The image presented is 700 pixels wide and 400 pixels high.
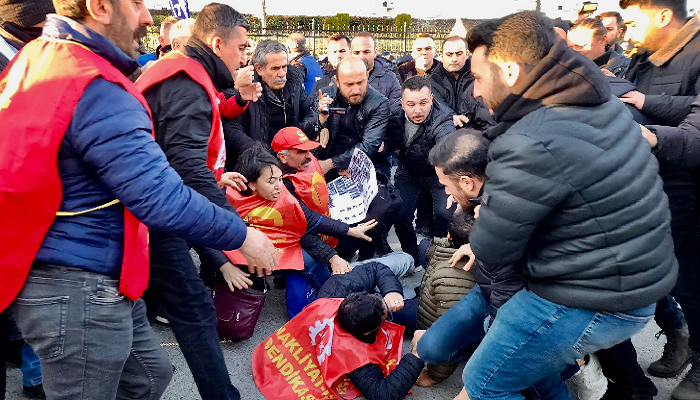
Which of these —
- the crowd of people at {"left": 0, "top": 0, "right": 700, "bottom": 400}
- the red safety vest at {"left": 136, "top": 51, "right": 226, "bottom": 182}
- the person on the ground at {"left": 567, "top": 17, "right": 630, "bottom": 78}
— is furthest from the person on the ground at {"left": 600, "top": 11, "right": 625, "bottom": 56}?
the red safety vest at {"left": 136, "top": 51, "right": 226, "bottom": 182}

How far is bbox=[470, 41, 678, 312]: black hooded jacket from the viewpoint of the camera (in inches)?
61.1

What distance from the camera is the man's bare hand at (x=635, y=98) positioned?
245 cm

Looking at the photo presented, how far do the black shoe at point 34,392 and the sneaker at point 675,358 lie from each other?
3.17m

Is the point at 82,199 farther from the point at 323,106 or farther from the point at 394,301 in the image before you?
the point at 323,106

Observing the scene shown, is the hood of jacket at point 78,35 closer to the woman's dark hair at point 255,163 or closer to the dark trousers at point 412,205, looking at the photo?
the woman's dark hair at point 255,163

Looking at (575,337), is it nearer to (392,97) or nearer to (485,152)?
(485,152)

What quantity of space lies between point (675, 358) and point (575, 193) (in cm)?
188

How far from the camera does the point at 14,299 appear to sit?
1.53 meters

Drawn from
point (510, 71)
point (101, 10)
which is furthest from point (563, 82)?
point (101, 10)

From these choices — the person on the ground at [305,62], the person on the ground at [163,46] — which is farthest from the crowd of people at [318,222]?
the person on the ground at [305,62]

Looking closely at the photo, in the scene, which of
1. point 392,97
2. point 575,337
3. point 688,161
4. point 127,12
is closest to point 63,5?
point 127,12

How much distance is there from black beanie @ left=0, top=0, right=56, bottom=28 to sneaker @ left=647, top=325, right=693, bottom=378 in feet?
11.7

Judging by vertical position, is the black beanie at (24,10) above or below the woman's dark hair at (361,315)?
above

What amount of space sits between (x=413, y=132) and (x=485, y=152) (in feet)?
6.62
